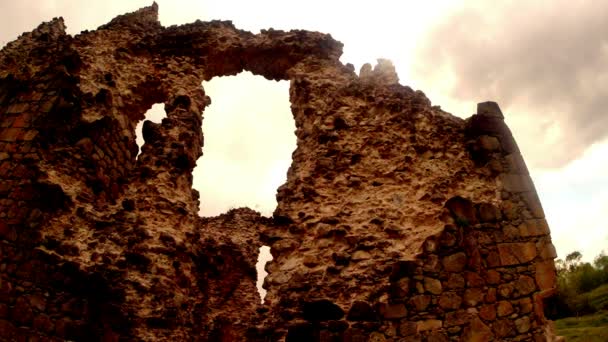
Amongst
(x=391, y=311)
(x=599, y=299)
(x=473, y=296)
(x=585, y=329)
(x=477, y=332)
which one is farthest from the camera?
(x=599, y=299)

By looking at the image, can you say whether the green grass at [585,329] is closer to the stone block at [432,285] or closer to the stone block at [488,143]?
the stone block at [488,143]

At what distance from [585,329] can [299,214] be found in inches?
723

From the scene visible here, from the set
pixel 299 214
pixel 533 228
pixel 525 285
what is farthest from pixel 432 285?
pixel 299 214

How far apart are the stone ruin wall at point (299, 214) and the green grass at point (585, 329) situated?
14.4 meters

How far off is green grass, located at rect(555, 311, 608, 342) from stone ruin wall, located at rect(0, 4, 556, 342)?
566 inches

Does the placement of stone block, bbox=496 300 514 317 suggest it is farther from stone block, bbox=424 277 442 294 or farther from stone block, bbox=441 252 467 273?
stone block, bbox=424 277 442 294

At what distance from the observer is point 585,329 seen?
18266 millimetres

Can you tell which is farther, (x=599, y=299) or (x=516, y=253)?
(x=599, y=299)

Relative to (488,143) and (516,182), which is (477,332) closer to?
(516,182)

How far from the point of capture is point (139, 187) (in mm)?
5859

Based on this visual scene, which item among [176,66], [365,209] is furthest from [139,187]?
[365,209]

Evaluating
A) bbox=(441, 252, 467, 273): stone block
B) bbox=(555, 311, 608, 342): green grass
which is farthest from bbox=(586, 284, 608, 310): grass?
bbox=(441, 252, 467, 273): stone block

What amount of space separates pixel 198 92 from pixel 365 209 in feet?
11.8

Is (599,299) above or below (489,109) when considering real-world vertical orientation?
below
